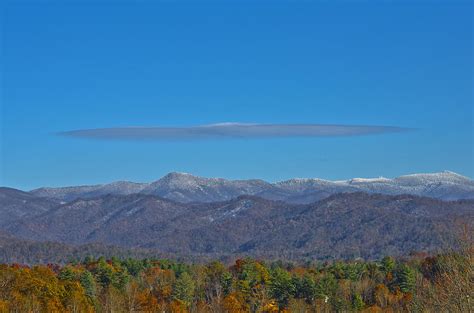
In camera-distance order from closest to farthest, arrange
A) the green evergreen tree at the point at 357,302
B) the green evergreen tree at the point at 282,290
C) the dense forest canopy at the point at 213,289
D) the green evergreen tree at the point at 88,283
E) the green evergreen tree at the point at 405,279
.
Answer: the dense forest canopy at the point at 213,289 < the green evergreen tree at the point at 357,302 < the green evergreen tree at the point at 88,283 < the green evergreen tree at the point at 282,290 < the green evergreen tree at the point at 405,279

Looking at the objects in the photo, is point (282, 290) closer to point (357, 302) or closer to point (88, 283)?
point (357, 302)

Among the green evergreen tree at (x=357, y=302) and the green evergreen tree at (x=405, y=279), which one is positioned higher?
the green evergreen tree at (x=405, y=279)

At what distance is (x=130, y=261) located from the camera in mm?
154875

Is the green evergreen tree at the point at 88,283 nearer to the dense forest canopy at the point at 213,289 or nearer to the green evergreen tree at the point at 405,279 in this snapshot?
the dense forest canopy at the point at 213,289

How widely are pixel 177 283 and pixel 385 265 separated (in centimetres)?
3786

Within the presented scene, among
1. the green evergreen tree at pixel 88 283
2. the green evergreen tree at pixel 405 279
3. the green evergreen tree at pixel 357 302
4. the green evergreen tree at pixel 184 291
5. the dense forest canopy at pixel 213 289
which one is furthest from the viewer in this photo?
the green evergreen tree at pixel 405 279

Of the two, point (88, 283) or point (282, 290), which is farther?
point (282, 290)

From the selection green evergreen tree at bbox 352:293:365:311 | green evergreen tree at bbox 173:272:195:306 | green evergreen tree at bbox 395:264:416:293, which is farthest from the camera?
green evergreen tree at bbox 395:264:416:293

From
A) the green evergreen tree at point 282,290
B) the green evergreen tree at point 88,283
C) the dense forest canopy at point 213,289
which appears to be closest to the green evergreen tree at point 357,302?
the dense forest canopy at point 213,289

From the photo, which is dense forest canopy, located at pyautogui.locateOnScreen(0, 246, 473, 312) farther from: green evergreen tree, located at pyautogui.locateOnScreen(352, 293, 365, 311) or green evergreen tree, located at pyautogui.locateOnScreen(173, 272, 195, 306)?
green evergreen tree, located at pyautogui.locateOnScreen(352, 293, 365, 311)

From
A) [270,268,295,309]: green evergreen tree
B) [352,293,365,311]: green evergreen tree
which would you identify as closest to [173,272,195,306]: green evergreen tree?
[270,268,295,309]: green evergreen tree

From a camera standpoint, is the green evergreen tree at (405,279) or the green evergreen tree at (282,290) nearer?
the green evergreen tree at (282,290)

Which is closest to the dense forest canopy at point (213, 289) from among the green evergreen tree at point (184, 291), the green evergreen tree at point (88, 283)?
the green evergreen tree at point (184, 291)

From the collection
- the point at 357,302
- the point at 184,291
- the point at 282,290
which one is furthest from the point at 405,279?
the point at 184,291
